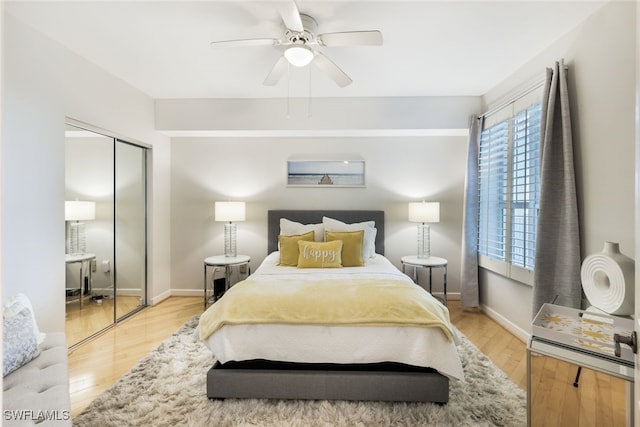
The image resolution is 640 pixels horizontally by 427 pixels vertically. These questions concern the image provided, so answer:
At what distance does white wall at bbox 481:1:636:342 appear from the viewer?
1993mm

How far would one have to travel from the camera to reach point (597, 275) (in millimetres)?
1851

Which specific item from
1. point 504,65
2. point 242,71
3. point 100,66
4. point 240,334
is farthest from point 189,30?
point 504,65

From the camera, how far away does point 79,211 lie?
113 inches

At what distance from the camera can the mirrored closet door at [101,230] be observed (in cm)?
282

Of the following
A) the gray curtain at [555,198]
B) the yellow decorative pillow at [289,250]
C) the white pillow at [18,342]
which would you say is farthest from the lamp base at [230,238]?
the gray curtain at [555,198]

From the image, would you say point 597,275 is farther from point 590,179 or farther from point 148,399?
point 148,399

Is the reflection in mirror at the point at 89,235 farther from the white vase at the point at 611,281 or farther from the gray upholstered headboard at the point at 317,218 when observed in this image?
the white vase at the point at 611,281

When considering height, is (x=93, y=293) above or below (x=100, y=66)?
below

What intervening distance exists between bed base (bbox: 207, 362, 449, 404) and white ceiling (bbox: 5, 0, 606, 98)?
247 centimetres

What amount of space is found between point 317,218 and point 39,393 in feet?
10.4

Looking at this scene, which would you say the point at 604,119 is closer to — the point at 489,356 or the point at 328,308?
the point at 489,356

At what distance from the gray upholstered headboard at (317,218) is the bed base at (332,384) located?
2274 mm

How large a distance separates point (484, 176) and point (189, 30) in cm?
334

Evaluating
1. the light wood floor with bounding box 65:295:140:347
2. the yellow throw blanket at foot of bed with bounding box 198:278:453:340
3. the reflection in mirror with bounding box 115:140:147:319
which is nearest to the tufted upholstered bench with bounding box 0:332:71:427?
the yellow throw blanket at foot of bed with bounding box 198:278:453:340
